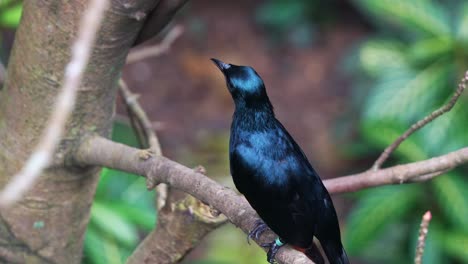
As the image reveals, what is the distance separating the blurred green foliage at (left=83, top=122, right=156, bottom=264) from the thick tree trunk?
627mm

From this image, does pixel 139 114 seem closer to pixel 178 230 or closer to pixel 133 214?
pixel 178 230

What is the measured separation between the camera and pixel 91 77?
1.67m

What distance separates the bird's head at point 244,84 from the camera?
1774 millimetres

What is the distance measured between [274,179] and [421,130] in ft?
6.34

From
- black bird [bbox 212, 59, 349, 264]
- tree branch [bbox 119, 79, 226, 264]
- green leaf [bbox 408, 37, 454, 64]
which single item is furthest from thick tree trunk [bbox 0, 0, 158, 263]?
green leaf [bbox 408, 37, 454, 64]

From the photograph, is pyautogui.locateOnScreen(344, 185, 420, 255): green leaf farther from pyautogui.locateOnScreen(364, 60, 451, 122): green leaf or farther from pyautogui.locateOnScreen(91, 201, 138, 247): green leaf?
pyautogui.locateOnScreen(91, 201, 138, 247): green leaf

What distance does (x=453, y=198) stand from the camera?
3.30 metres

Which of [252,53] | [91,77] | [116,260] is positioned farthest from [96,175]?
[252,53]

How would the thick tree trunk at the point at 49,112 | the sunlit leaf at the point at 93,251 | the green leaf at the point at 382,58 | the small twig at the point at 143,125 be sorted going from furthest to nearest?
1. the green leaf at the point at 382,58
2. the sunlit leaf at the point at 93,251
3. the small twig at the point at 143,125
4. the thick tree trunk at the point at 49,112

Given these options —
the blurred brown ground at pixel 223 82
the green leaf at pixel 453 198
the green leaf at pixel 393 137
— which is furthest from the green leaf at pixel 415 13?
the blurred brown ground at pixel 223 82

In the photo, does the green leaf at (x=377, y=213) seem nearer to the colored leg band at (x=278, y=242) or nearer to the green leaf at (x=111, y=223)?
the green leaf at (x=111, y=223)

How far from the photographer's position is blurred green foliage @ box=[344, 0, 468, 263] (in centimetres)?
333

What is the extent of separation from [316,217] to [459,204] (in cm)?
174

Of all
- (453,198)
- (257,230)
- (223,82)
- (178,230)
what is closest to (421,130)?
(453,198)
